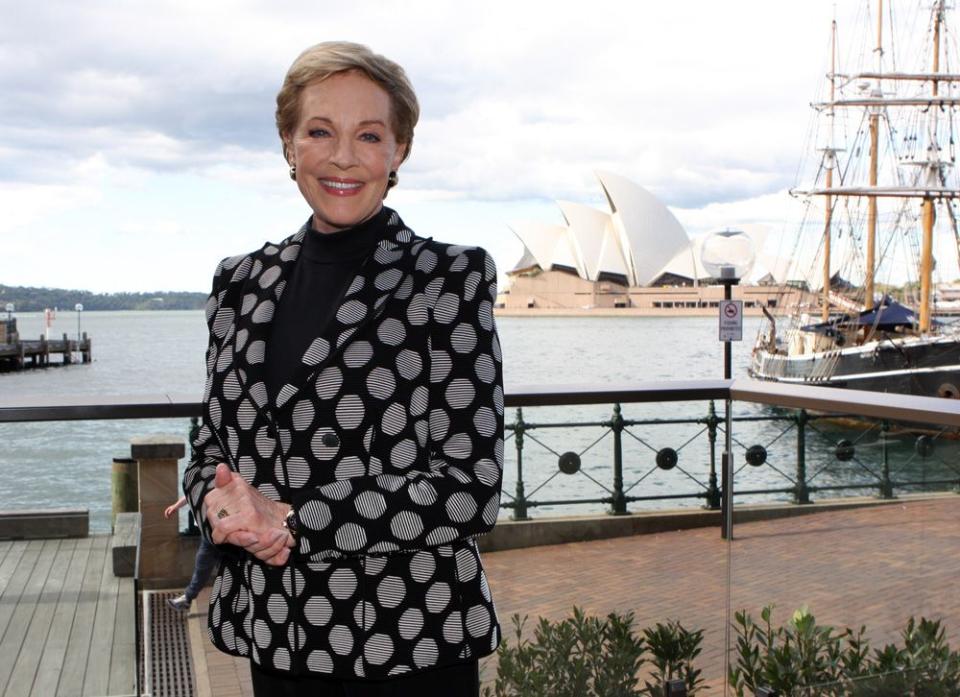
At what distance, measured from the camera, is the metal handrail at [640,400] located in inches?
86.0

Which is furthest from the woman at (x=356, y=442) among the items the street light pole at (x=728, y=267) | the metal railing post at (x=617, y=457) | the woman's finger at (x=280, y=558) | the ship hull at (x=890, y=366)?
the ship hull at (x=890, y=366)

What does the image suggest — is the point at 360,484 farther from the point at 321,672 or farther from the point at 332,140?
the point at 332,140

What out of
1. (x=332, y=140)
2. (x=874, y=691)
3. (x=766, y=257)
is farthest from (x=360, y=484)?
(x=766, y=257)

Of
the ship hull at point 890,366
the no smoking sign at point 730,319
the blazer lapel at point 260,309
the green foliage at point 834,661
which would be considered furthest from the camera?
the ship hull at point 890,366

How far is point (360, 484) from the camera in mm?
1092

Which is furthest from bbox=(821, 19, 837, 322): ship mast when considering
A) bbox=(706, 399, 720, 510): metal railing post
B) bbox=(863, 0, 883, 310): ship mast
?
bbox=(706, 399, 720, 510): metal railing post

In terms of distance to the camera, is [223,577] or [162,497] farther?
[162,497]

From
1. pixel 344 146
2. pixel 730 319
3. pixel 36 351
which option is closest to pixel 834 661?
pixel 344 146

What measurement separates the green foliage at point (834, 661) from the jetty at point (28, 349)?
55.8 meters

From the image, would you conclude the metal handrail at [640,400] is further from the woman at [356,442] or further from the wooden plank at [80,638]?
the woman at [356,442]

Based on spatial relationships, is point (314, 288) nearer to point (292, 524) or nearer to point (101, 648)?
point (292, 524)

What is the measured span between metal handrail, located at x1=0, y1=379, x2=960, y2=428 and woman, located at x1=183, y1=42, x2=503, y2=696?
115 cm

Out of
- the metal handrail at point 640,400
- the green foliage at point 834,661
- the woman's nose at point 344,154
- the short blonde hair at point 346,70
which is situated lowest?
the green foliage at point 834,661

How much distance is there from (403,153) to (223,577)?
573mm
